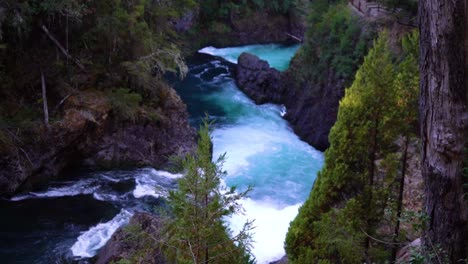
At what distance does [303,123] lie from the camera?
72.5 feet

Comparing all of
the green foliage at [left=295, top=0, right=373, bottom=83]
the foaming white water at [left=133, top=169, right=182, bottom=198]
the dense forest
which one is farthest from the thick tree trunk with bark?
the green foliage at [left=295, top=0, right=373, bottom=83]

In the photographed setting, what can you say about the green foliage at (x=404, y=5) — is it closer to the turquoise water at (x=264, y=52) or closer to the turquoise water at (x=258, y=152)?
the turquoise water at (x=258, y=152)

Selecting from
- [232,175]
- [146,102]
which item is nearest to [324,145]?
[232,175]

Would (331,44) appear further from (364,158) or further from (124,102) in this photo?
(364,158)

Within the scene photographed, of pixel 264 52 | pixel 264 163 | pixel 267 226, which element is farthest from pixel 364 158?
pixel 264 52

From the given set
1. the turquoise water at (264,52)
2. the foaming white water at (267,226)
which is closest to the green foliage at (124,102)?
the foaming white water at (267,226)

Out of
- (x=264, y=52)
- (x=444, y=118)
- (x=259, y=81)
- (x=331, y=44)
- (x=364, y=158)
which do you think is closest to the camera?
(x=444, y=118)

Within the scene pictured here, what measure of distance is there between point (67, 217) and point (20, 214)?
4.27 ft

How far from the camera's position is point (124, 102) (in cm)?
1698

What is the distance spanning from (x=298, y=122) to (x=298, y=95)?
1.99 metres

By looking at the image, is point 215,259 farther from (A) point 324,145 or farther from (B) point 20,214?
(A) point 324,145

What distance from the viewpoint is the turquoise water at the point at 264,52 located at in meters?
33.0

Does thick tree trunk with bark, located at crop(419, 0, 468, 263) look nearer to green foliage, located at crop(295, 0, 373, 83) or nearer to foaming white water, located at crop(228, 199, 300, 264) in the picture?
foaming white water, located at crop(228, 199, 300, 264)

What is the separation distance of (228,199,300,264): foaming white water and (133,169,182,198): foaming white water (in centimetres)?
262
